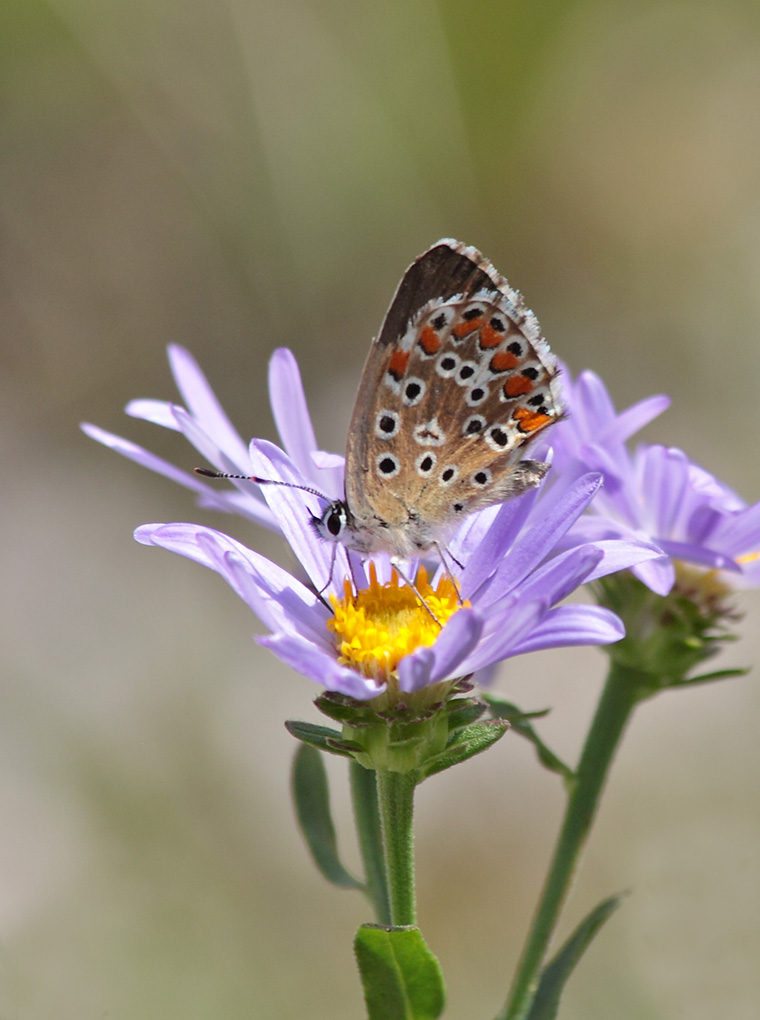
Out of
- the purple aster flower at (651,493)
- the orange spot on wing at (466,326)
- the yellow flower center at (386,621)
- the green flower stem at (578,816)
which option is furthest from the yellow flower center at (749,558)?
the orange spot on wing at (466,326)

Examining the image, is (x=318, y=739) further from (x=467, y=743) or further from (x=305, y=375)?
(x=305, y=375)

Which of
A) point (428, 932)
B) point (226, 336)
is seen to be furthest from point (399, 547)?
point (226, 336)

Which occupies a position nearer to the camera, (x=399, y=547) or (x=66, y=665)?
(x=399, y=547)

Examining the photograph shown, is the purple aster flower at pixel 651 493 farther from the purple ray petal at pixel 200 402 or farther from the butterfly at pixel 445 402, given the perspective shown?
the purple ray petal at pixel 200 402

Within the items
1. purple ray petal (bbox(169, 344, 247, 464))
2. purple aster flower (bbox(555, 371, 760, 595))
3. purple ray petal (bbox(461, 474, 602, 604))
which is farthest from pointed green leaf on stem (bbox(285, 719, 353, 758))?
purple ray petal (bbox(169, 344, 247, 464))

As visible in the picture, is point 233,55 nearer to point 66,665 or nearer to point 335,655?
point 66,665

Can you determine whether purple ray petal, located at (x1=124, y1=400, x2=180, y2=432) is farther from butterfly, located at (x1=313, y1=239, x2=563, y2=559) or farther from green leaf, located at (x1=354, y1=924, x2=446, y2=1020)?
green leaf, located at (x1=354, y1=924, x2=446, y2=1020)

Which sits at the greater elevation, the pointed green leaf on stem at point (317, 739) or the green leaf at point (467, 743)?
the green leaf at point (467, 743)
